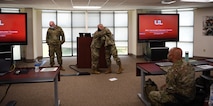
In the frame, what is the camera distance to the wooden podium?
7133mm

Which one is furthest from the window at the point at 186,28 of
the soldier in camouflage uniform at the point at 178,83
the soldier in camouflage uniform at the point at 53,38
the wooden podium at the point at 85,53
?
the soldier in camouflage uniform at the point at 178,83

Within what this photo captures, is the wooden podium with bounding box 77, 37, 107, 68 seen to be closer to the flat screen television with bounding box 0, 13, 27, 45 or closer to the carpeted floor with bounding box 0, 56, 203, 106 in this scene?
the carpeted floor with bounding box 0, 56, 203, 106

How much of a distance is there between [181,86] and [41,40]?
7.82m

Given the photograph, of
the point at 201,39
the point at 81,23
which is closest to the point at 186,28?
the point at 201,39

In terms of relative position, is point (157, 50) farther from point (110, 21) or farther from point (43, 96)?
point (43, 96)

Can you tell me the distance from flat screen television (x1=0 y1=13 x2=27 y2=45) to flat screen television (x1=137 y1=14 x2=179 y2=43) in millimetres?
4118

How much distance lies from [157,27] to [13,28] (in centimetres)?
523

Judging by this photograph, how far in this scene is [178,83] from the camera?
8.61 ft

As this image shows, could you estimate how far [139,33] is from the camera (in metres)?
8.41

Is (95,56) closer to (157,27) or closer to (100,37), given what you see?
(100,37)

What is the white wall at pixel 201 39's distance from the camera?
8.80 metres

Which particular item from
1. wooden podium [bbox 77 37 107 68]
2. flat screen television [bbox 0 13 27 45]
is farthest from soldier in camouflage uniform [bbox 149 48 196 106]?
flat screen television [bbox 0 13 27 45]

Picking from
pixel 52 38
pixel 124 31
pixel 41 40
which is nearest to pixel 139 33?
pixel 124 31

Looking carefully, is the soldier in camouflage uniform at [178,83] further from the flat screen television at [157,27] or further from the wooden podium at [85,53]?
the flat screen television at [157,27]
